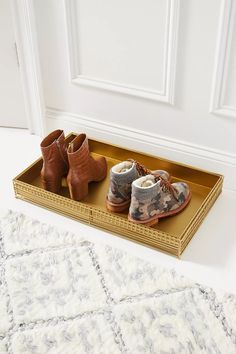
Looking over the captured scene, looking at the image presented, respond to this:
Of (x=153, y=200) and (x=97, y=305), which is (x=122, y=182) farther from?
(x=97, y=305)

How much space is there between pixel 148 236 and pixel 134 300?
24 centimetres

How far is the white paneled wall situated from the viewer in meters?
1.58

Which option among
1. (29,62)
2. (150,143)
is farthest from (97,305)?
(29,62)

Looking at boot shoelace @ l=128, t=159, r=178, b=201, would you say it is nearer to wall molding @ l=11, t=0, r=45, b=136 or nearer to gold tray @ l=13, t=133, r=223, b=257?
gold tray @ l=13, t=133, r=223, b=257

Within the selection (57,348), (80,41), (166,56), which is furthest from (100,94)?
(57,348)

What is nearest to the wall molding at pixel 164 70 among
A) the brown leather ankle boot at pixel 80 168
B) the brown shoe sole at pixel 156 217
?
the brown leather ankle boot at pixel 80 168

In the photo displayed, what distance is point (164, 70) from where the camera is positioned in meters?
1.71

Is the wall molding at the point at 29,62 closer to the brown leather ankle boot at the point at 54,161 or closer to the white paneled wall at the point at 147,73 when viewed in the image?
the white paneled wall at the point at 147,73

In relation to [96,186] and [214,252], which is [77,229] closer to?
[96,186]

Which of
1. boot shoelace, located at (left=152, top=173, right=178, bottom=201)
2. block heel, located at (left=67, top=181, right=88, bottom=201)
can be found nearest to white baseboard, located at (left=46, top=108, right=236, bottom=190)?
boot shoelace, located at (left=152, top=173, right=178, bottom=201)

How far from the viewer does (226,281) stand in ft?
4.82

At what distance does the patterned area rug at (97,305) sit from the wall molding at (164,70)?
0.61 metres

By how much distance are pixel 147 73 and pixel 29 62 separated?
54 centimetres

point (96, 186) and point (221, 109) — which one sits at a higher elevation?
point (221, 109)
